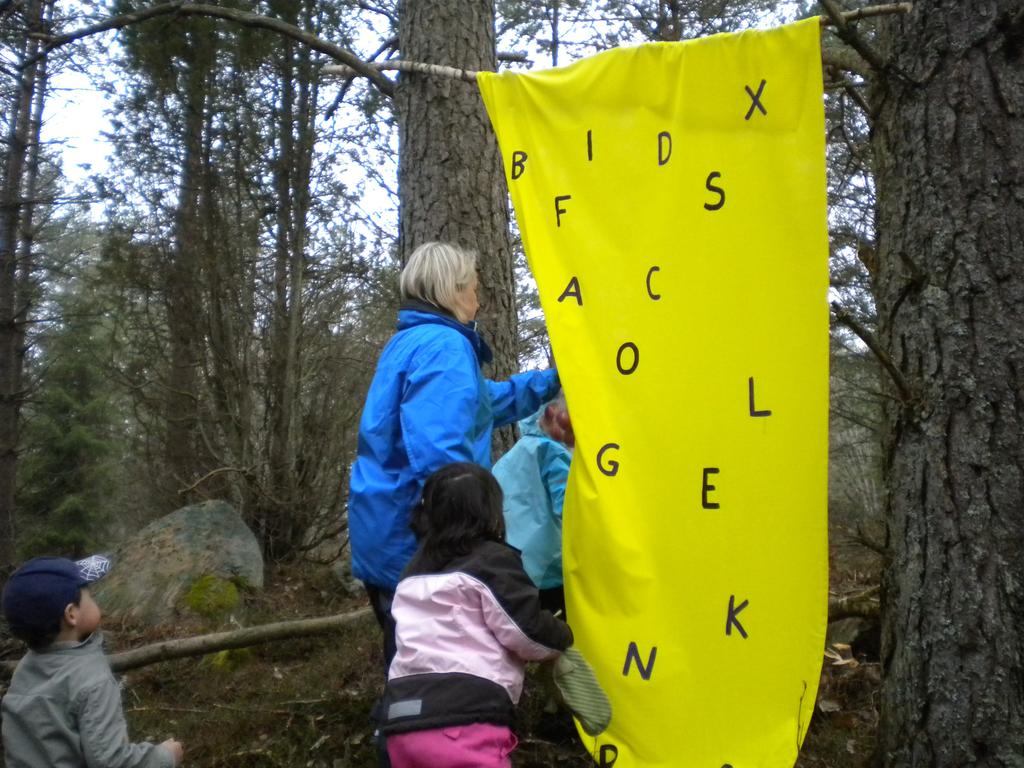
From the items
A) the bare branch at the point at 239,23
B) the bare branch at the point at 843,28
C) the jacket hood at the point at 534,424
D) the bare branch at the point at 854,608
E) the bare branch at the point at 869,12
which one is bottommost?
the bare branch at the point at 854,608

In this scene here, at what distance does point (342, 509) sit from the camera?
32.7 ft

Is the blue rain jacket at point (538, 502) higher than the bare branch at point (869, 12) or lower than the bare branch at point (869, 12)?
lower

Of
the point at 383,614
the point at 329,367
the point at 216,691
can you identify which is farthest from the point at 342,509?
the point at 383,614

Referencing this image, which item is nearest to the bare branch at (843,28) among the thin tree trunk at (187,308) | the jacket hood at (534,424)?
the jacket hood at (534,424)

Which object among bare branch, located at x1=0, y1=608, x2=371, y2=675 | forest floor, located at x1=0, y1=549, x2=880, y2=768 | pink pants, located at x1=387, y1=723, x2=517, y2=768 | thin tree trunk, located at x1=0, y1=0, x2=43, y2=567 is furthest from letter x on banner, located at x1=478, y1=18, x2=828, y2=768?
thin tree trunk, located at x1=0, y1=0, x2=43, y2=567

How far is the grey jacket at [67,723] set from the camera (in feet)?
9.20

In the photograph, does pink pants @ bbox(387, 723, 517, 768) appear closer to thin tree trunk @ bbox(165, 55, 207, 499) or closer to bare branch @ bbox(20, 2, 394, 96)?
bare branch @ bbox(20, 2, 394, 96)

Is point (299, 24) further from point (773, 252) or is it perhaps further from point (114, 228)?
point (773, 252)

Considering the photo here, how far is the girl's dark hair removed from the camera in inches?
109

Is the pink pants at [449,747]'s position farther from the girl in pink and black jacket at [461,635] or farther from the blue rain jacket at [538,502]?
the blue rain jacket at [538,502]

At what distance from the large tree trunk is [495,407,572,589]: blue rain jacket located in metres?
1.28

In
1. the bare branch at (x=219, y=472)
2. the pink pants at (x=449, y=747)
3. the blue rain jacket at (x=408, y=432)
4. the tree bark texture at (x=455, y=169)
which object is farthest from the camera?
the bare branch at (x=219, y=472)

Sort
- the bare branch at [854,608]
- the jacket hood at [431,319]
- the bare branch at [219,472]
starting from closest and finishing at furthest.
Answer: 1. the jacket hood at [431,319]
2. the bare branch at [854,608]
3. the bare branch at [219,472]

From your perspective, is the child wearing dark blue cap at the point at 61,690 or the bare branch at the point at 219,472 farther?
the bare branch at the point at 219,472
